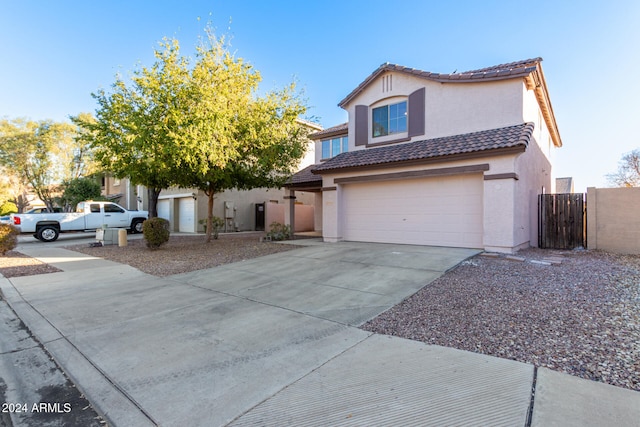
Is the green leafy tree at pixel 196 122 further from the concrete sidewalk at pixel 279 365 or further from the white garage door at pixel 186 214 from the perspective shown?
the white garage door at pixel 186 214

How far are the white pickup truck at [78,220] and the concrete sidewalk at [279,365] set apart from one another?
12.5 m

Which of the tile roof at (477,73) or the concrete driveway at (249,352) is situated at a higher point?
the tile roof at (477,73)

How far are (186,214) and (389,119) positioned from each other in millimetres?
15804

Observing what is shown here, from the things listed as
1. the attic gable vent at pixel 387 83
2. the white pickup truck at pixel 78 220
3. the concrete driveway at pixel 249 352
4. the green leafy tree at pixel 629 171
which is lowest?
the concrete driveway at pixel 249 352

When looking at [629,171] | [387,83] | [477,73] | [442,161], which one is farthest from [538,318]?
[629,171]

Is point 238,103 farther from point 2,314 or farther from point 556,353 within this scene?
point 556,353

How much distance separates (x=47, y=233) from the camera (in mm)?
17000

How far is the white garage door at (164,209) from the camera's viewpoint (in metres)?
23.7

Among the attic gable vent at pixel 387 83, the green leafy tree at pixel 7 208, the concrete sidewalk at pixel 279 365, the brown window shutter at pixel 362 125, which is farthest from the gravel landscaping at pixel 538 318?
the green leafy tree at pixel 7 208

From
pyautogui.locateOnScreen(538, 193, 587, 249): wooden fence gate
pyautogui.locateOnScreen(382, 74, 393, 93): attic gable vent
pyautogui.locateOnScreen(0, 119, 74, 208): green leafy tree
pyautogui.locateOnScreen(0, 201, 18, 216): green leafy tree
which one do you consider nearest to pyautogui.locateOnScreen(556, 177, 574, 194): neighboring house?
pyautogui.locateOnScreen(538, 193, 587, 249): wooden fence gate

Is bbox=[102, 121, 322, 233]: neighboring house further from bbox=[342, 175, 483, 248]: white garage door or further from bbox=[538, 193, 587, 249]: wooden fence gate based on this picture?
bbox=[538, 193, 587, 249]: wooden fence gate

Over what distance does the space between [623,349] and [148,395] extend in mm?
5054

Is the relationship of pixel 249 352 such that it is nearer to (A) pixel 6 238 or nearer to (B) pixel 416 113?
(B) pixel 416 113

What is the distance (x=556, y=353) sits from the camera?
11.5 ft
